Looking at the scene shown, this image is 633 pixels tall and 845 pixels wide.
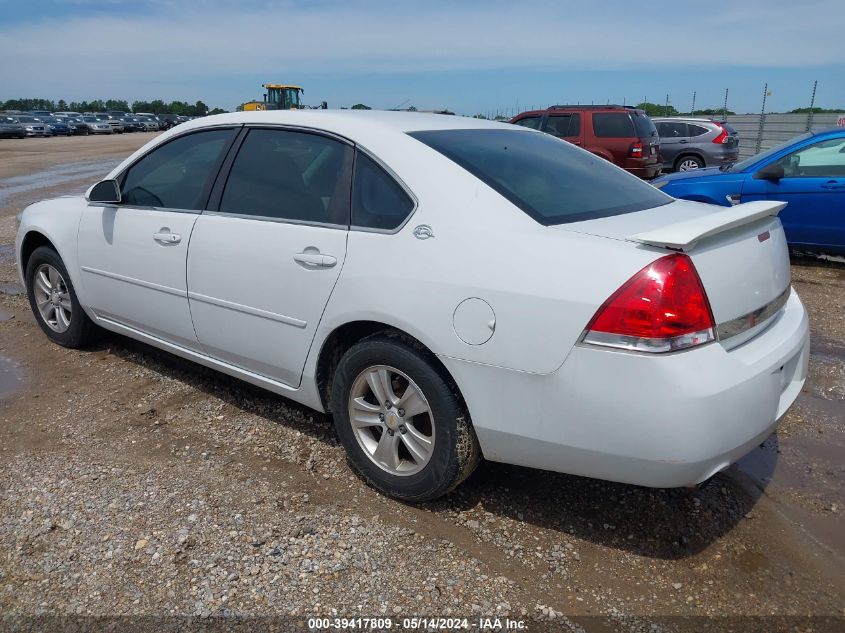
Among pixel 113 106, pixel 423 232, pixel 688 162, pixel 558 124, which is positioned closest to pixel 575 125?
pixel 558 124

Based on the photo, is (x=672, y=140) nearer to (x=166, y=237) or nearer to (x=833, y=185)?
(x=833, y=185)

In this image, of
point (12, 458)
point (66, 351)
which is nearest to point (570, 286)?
point (12, 458)

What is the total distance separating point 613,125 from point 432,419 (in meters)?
12.2

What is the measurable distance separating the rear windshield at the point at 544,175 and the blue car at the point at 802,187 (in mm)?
4427

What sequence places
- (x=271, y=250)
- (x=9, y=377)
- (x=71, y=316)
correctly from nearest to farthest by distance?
(x=271, y=250) < (x=9, y=377) < (x=71, y=316)

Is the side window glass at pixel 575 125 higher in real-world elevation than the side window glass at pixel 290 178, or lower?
lower

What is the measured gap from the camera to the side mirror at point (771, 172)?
7348mm

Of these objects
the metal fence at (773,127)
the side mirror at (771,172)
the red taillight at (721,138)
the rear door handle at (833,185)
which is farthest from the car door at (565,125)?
the metal fence at (773,127)

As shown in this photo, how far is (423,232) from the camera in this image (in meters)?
2.73

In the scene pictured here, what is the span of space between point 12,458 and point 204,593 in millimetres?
1589

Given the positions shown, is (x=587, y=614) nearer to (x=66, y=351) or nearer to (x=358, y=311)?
(x=358, y=311)

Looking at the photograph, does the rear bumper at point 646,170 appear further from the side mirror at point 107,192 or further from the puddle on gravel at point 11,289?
the side mirror at point 107,192

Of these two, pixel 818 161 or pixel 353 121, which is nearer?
pixel 353 121

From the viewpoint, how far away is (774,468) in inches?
130
